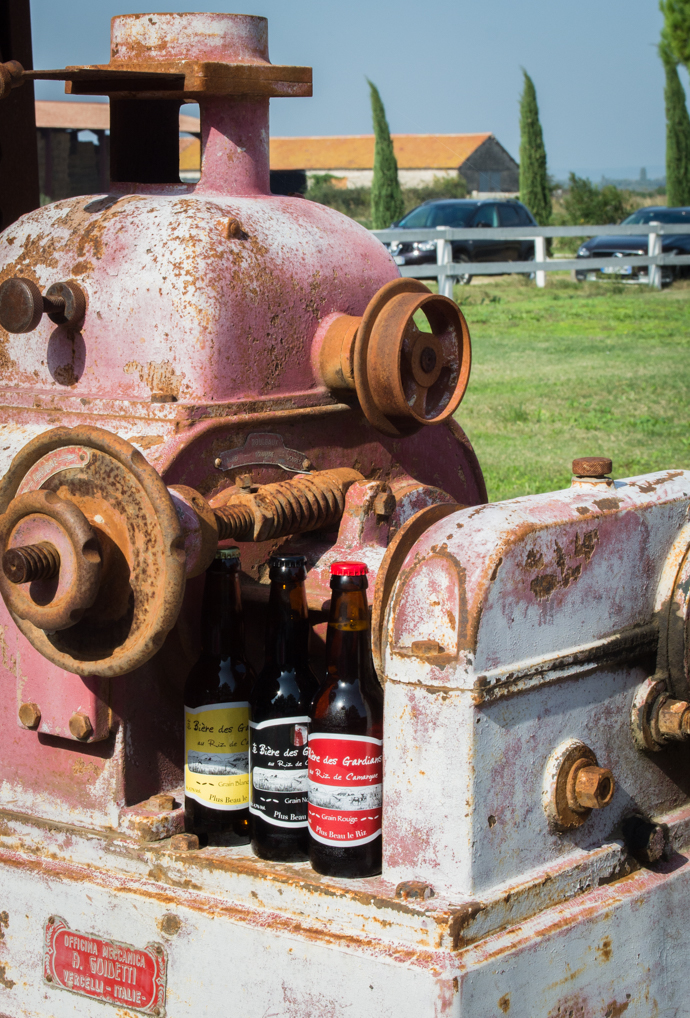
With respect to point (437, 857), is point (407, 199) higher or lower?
higher

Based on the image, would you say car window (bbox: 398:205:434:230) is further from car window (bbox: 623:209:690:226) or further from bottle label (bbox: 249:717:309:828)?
bottle label (bbox: 249:717:309:828)

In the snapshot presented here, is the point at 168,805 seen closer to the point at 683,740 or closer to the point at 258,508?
the point at 258,508

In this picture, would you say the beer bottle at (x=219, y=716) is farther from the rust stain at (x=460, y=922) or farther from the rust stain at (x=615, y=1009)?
the rust stain at (x=615, y=1009)

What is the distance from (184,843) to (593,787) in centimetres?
70

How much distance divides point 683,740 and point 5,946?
1.31 metres

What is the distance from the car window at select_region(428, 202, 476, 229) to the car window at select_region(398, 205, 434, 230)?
0.09 m

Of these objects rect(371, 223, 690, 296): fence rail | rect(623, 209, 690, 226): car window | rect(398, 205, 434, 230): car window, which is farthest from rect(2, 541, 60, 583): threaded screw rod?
rect(623, 209, 690, 226): car window

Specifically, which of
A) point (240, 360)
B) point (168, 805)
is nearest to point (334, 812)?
point (168, 805)

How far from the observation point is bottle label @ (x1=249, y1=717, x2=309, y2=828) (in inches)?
80.3

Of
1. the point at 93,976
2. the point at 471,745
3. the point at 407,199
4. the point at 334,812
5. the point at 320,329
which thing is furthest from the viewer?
the point at 407,199

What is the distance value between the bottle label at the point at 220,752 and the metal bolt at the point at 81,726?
176 mm

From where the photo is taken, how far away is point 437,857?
1.87 m

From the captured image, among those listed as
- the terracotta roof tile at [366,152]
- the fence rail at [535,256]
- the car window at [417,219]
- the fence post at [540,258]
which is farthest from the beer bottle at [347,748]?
the terracotta roof tile at [366,152]

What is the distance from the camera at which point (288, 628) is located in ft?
6.84
